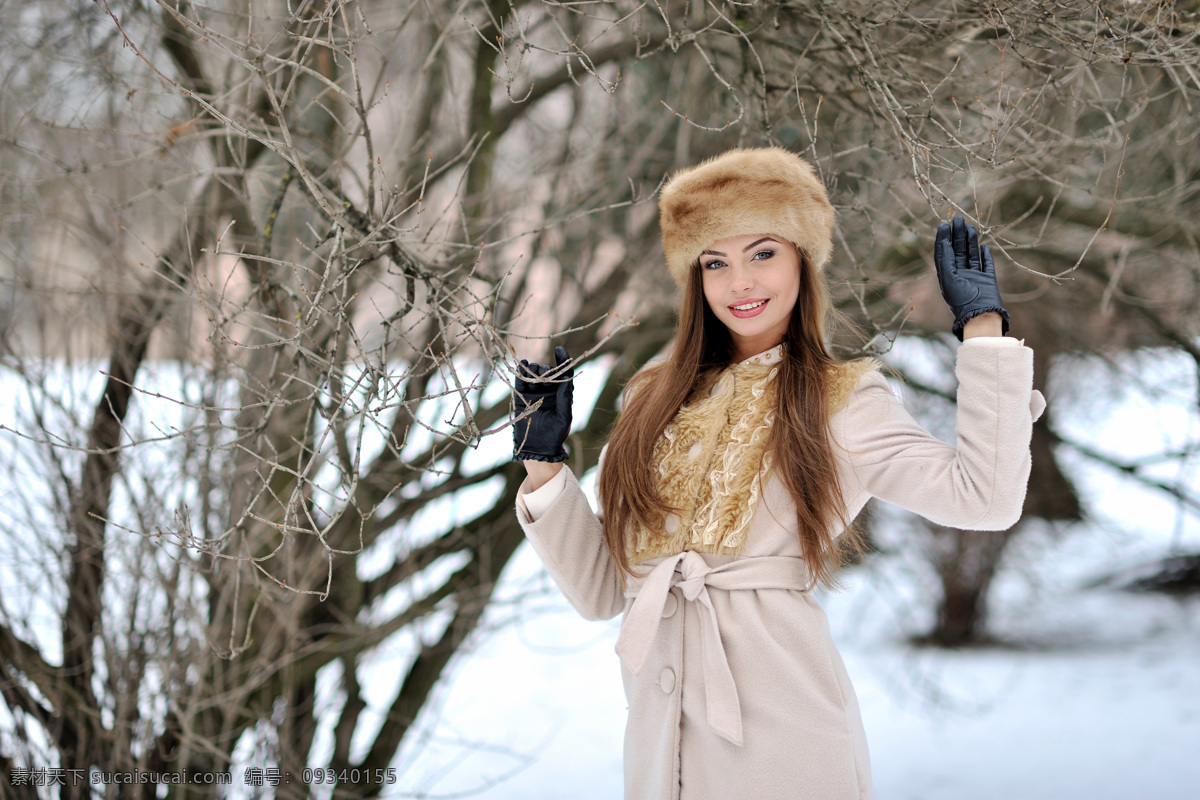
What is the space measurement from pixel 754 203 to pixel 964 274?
1.30ft

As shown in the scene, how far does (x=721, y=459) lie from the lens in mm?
1762

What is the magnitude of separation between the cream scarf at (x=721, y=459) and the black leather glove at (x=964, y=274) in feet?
0.78

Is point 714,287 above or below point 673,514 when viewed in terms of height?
above

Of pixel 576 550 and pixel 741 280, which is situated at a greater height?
pixel 741 280

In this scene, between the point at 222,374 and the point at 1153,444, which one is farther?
the point at 1153,444

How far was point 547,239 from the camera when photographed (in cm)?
375

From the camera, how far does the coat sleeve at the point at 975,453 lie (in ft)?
4.78

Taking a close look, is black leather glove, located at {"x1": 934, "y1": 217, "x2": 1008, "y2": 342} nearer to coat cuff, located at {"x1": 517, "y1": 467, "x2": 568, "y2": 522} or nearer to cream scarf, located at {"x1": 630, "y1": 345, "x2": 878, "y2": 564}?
cream scarf, located at {"x1": 630, "y1": 345, "x2": 878, "y2": 564}

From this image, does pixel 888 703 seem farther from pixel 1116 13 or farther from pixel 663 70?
pixel 1116 13

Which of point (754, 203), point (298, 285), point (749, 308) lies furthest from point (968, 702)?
point (298, 285)

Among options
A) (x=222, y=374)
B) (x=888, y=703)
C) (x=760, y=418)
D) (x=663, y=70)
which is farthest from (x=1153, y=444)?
(x=222, y=374)

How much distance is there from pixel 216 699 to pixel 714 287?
1.86m

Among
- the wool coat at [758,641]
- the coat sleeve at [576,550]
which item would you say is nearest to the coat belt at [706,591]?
the wool coat at [758,641]

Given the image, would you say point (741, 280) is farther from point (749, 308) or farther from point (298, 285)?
point (298, 285)
